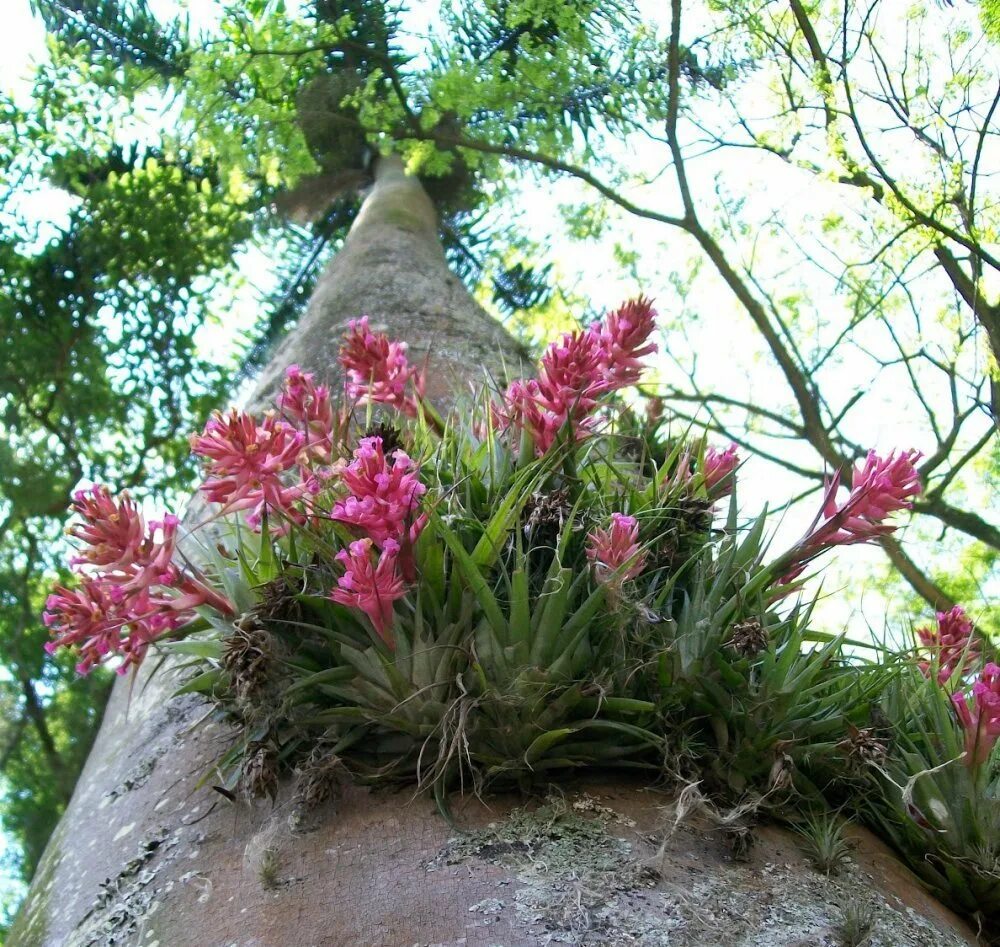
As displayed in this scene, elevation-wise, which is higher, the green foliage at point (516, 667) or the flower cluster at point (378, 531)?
the flower cluster at point (378, 531)

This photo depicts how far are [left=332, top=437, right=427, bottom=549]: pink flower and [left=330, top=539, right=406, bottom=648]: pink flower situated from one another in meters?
0.04

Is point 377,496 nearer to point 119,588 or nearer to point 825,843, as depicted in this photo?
point 119,588

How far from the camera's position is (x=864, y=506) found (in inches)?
86.9

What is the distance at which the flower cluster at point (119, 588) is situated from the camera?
1.95 metres

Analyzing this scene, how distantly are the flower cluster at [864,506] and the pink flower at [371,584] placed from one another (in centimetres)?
97

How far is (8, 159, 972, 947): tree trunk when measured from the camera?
1562mm

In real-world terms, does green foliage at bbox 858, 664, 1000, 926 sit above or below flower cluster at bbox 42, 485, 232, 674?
below

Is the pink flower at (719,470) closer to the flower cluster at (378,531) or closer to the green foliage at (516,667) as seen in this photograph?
the green foliage at (516,667)

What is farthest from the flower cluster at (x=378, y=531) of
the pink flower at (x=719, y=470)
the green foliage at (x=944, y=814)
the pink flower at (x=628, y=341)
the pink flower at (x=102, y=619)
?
the green foliage at (x=944, y=814)

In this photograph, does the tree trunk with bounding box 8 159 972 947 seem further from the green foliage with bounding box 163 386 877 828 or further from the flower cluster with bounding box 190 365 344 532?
the flower cluster with bounding box 190 365 344 532

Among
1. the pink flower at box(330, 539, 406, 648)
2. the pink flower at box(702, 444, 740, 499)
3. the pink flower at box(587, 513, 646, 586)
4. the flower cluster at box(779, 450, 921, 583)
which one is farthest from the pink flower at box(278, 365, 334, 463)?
the flower cluster at box(779, 450, 921, 583)

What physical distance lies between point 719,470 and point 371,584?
1.10m

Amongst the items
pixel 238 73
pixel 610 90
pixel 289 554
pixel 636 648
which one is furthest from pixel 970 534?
pixel 238 73

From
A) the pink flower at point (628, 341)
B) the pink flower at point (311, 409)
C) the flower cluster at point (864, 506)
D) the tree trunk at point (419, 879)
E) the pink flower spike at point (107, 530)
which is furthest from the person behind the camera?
the pink flower at point (311, 409)
